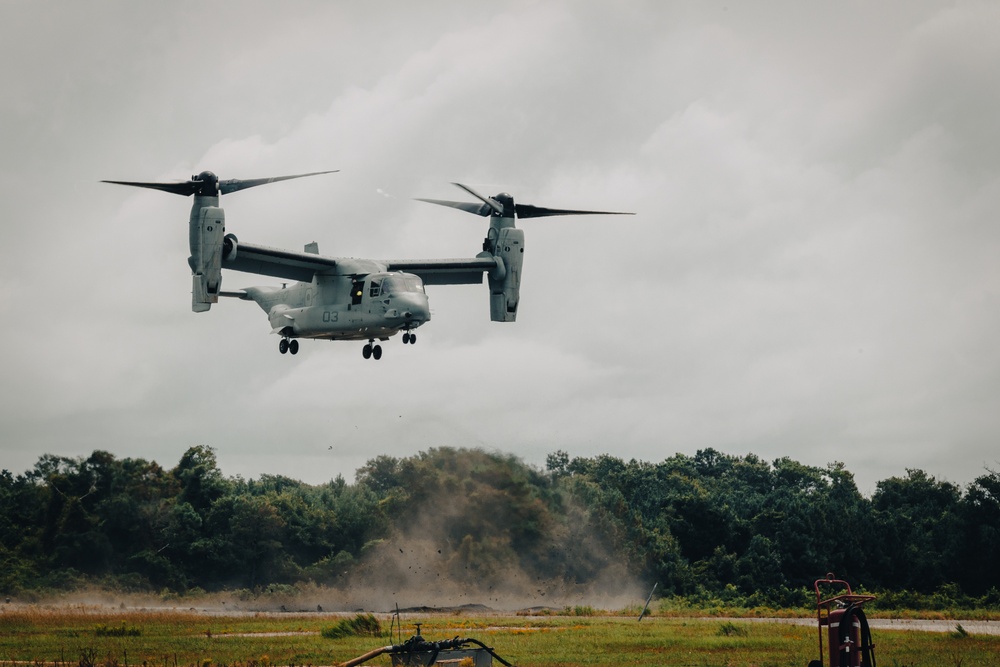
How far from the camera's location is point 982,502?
64.6m

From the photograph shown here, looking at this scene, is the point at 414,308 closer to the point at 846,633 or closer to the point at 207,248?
the point at 207,248

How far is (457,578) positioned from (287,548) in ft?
34.1

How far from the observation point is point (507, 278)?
5144 centimetres

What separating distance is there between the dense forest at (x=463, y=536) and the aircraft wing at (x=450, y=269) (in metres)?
8.53

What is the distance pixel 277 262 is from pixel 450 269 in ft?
26.3

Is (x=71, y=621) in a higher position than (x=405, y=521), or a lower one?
lower

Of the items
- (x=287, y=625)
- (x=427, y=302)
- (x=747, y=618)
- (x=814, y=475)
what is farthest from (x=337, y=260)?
(x=814, y=475)

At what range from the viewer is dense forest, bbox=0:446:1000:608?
185ft

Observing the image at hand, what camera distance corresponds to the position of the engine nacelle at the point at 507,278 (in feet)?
169

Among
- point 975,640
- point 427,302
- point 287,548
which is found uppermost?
point 427,302

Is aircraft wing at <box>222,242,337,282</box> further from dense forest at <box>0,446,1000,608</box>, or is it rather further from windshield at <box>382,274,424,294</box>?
dense forest at <box>0,446,1000,608</box>

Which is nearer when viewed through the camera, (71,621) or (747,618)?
(71,621)

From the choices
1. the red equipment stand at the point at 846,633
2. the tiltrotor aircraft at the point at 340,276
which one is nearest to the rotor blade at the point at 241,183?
the tiltrotor aircraft at the point at 340,276

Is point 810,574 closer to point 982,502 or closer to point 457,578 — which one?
point 982,502
